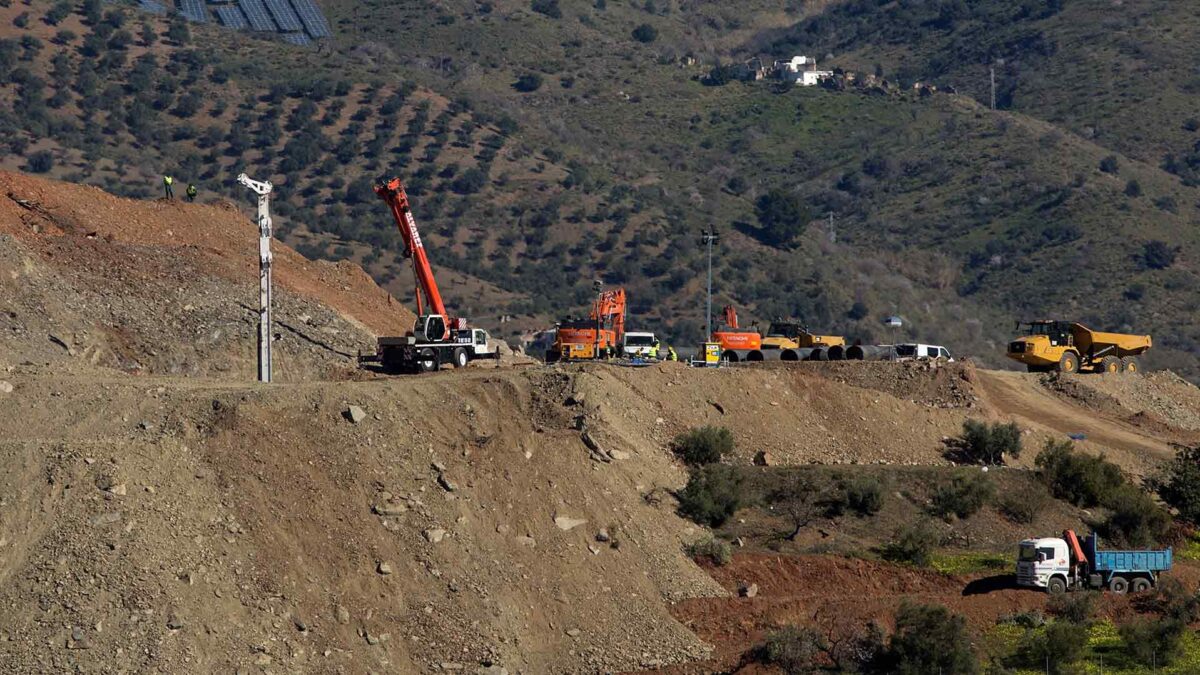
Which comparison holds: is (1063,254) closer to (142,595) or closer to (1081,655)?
(1081,655)

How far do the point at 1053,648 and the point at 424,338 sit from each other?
72.6ft

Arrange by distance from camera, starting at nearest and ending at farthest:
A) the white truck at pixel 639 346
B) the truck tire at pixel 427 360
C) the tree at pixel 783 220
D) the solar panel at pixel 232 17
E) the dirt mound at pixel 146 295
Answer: the dirt mound at pixel 146 295 < the truck tire at pixel 427 360 < the white truck at pixel 639 346 < the tree at pixel 783 220 < the solar panel at pixel 232 17

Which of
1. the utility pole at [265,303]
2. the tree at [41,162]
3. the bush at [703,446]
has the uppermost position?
the utility pole at [265,303]

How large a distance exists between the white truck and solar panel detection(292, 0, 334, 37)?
98.3 m

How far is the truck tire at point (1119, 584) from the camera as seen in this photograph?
4216 centimetres

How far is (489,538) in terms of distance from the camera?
38.7 m

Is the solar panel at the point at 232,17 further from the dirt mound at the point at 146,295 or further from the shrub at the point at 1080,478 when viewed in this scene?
the shrub at the point at 1080,478

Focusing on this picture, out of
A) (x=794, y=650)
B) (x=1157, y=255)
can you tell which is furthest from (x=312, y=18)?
(x=794, y=650)

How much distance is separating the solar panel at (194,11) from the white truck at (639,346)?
91921mm

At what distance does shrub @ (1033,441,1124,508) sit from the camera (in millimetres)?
49156

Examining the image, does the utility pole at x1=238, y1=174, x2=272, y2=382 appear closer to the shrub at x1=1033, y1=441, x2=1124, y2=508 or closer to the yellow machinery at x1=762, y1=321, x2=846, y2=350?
the shrub at x1=1033, y1=441, x2=1124, y2=508

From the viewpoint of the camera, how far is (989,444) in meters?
52.1

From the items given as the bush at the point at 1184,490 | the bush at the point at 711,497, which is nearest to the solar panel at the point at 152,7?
the bush at the point at 1184,490

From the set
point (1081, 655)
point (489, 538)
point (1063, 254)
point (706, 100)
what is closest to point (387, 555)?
point (489, 538)
